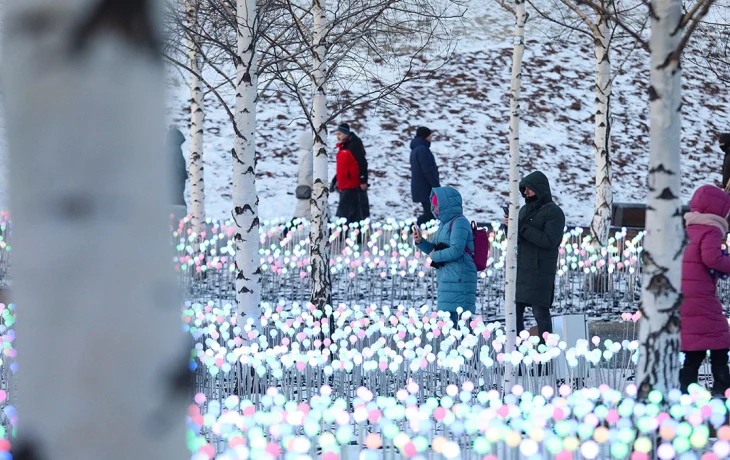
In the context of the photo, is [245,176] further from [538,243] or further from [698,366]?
[698,366]

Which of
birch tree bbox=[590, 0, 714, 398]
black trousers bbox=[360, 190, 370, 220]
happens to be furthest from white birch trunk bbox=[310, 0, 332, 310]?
birch tree bbox=[590, 0, 714, 398]

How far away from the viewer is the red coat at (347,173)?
468 inches

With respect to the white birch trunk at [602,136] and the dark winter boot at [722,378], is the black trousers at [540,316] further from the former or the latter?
the white birch trunk at [602,136]

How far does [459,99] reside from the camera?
23891mm

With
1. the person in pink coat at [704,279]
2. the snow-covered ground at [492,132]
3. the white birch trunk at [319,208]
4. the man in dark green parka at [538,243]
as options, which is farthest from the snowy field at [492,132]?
the person in pink coat at [704,279]

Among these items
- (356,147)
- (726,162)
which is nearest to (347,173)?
(356,147)

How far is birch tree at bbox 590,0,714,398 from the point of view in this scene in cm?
335

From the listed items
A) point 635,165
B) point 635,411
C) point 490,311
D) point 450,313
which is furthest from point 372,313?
point 635,165

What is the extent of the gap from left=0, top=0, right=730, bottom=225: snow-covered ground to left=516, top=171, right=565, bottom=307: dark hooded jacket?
448 inches

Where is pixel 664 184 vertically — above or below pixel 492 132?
below

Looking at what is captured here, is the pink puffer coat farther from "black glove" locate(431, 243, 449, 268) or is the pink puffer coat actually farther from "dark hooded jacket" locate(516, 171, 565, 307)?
"black glove" locate(431, 243, 449, 268)

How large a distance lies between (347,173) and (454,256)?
5632mm

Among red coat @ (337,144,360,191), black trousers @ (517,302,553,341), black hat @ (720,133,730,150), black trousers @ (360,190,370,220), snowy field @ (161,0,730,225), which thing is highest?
snowy field @ (161,0,730,225)

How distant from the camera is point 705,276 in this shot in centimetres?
528
